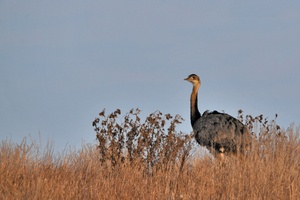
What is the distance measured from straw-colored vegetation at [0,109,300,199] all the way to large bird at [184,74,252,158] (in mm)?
478

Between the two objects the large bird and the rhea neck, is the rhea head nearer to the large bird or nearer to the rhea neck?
the rhea neck

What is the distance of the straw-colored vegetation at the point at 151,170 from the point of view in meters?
11.0

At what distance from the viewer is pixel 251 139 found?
49.2 feet

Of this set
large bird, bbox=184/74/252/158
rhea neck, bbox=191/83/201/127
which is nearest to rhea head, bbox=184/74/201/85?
rhea neck, bbox=191/83/201/127

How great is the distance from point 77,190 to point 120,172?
190 cm

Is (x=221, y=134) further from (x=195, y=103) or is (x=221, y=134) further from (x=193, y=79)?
(x=193, y=79)

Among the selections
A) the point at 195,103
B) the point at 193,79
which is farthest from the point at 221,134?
the point at 193,79

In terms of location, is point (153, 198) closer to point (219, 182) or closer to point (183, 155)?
point (219, 182)

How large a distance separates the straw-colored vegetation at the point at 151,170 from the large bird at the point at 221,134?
1.57 feet

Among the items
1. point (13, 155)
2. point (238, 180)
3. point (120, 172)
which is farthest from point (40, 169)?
point (238, 180)

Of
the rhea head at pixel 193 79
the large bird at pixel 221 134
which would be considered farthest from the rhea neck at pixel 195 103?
the large bird at pixel 221 134

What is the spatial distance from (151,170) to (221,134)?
91.2 inches

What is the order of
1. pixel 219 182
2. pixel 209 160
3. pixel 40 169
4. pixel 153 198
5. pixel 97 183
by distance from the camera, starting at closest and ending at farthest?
pixel 153 198, pixel 97 183, pixel 219 182, pixel 40 169, pixel 209 160

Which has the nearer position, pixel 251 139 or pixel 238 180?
pixel 238 180
